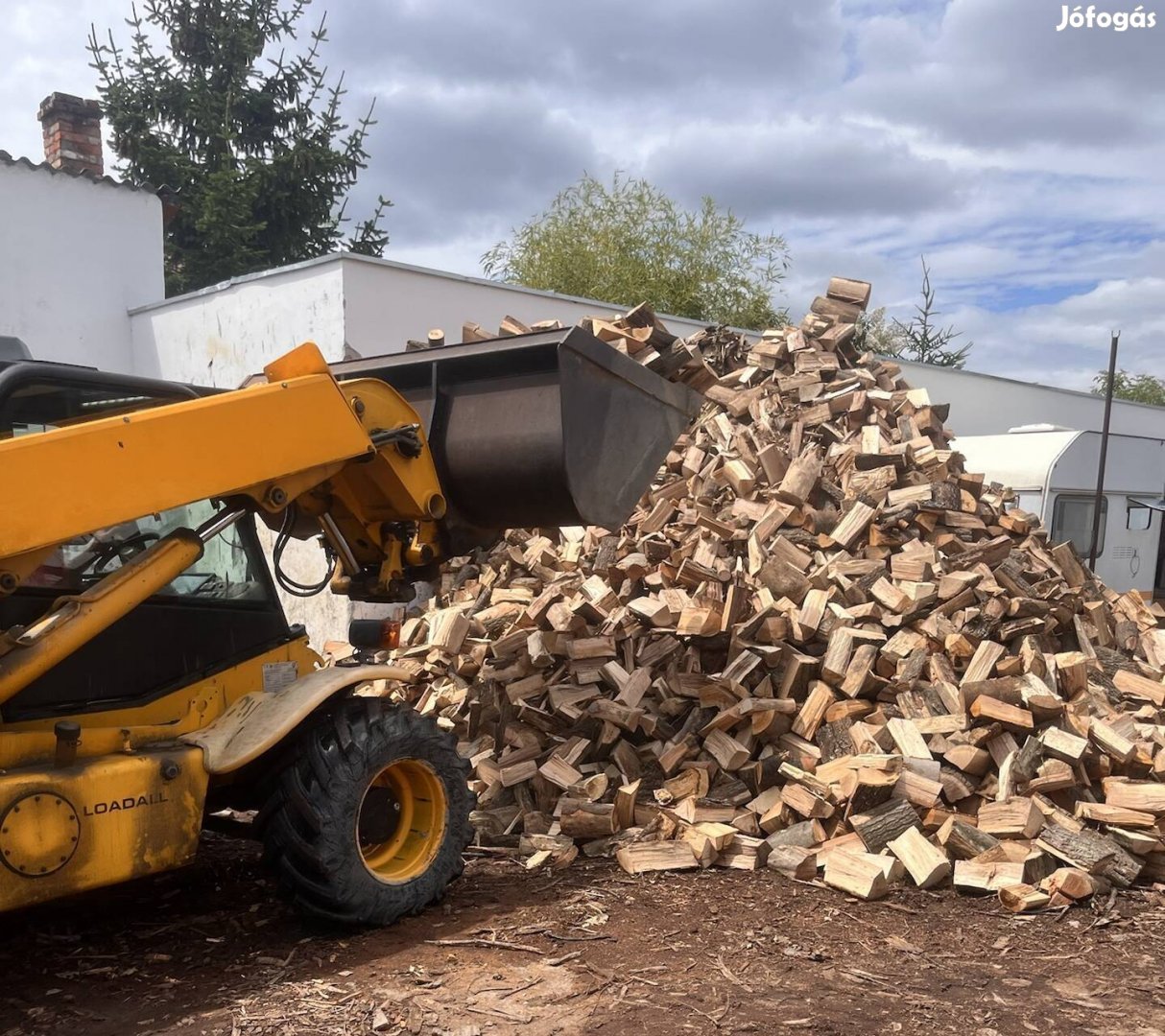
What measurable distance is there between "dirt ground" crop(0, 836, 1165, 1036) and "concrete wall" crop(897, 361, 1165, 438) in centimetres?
1300

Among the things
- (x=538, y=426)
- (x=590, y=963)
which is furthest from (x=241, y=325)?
(x=590, y=963)

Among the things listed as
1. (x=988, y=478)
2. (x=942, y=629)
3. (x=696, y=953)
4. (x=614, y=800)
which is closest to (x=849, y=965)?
(x=696, y=953)

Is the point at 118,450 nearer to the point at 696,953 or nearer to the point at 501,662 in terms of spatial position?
the point at 696,953

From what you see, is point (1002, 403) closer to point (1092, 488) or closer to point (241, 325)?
point (1092, 488)

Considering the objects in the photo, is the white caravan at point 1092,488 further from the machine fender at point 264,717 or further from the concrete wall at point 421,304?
the machine fender at point 264,717

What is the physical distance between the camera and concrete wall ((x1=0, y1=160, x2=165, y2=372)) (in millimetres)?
11742

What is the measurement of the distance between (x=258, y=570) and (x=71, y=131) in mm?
11651

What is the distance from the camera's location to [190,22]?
78.3 feet

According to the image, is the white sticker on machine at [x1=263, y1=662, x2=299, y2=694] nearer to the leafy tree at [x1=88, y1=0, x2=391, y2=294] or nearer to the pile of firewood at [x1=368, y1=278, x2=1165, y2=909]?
the pile of firewood at [x1=368, y1=278, x2=1165, y2=909]

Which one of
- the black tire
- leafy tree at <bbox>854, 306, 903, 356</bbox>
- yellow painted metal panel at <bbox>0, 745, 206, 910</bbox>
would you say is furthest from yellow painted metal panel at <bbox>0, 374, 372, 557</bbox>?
→ leafy tree at <bbox>854, 306, 903, 356</bbox>

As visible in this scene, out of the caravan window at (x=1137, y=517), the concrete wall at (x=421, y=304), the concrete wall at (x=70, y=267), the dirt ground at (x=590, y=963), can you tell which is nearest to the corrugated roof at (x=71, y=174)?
the concrete wall at (x=70, y=267)

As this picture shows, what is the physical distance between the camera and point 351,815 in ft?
14.0

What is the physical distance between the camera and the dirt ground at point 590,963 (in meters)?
3.66

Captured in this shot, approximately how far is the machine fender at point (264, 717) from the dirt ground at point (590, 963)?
0.77 meters
